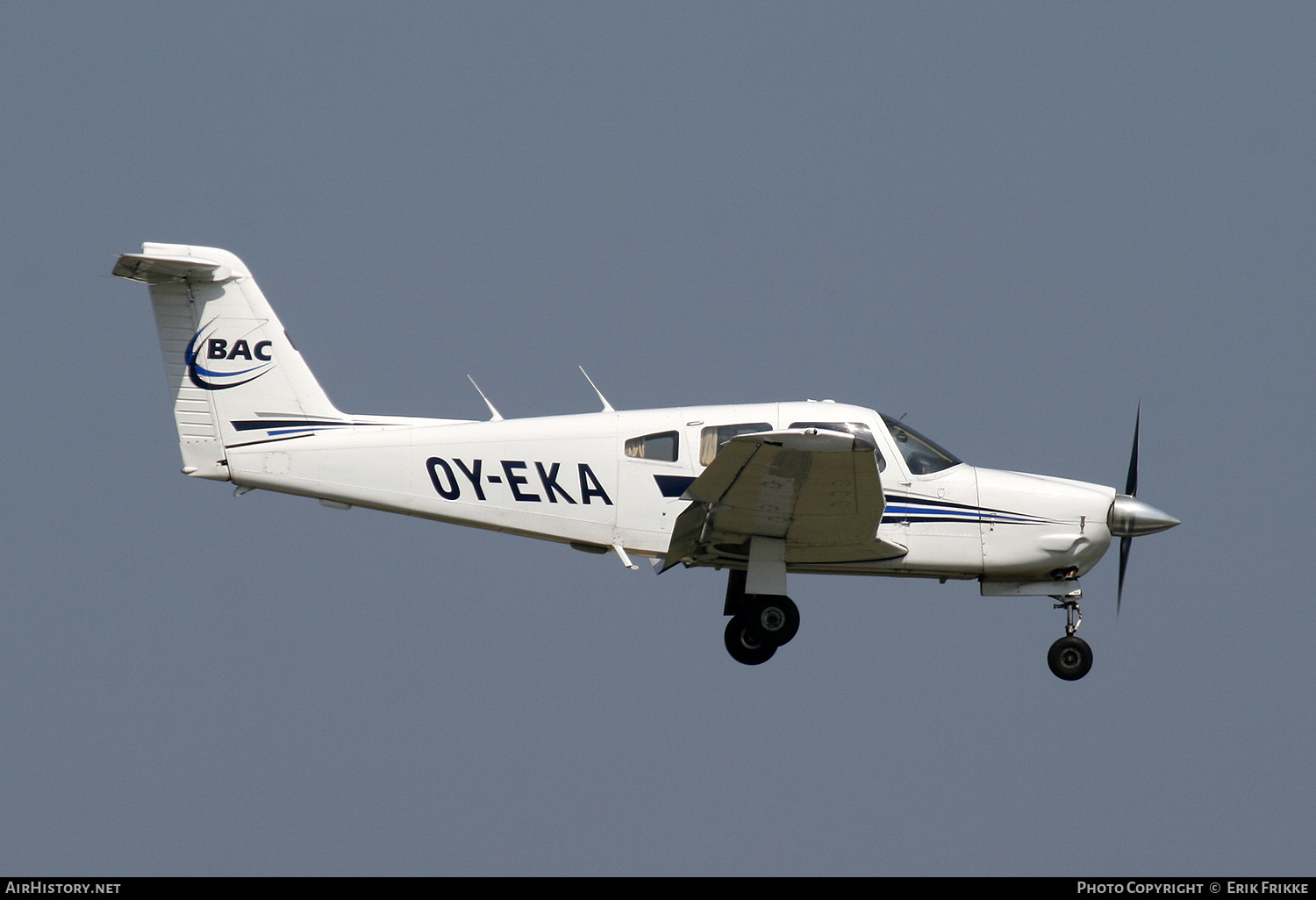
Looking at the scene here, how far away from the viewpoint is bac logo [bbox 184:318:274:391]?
13078 millimetres

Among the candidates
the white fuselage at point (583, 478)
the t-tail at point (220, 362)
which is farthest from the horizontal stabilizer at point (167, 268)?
the white fuselage at point (583, 478)

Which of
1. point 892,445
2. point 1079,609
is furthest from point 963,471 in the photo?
point 1079,609

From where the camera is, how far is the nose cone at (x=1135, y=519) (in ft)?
42.9

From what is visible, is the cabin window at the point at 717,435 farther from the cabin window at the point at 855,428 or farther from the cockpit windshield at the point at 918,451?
the cockpit windshield at the point at 918,451

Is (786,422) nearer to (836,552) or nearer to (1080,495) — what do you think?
(836,552)

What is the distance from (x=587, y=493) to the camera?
12.8 meters

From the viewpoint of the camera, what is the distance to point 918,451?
512 inches

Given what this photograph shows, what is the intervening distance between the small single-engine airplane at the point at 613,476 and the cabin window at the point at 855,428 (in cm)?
3

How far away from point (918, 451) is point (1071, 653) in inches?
104

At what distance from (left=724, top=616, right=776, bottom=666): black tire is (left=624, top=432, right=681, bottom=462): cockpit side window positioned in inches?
74.6

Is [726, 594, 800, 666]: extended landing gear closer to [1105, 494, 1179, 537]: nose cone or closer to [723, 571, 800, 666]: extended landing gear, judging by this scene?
[723, 571, 800, 666]: extended landing gear

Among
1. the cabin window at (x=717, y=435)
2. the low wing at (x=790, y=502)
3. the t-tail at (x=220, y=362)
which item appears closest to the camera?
the low wing at (x=790, y=502)

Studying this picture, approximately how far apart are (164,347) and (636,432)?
16.0 feet

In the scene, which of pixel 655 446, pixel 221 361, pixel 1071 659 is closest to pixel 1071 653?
pixel 1071 659
